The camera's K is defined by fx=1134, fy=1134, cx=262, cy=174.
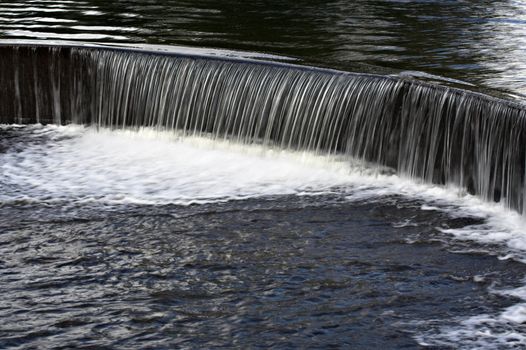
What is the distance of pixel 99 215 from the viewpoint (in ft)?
32.1

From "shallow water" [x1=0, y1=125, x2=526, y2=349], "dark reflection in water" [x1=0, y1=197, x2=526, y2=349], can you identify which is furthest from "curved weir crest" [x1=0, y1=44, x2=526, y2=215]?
"dark reflection in water" [x1=0, y1=197, x2=526, y2=349]

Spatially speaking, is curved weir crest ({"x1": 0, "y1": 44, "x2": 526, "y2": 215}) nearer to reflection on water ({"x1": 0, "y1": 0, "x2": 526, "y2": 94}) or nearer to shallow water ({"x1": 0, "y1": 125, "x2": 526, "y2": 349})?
shallow water ({"x1": 0, "y1": 125, "x2": 526, "y2": 349})

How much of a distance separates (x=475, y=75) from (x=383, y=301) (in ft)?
16.9

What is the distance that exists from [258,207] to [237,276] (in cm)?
183

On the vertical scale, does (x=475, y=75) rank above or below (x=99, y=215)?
above

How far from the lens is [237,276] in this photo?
816 cm

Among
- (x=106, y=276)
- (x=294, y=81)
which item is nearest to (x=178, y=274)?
(x=106, y=276)

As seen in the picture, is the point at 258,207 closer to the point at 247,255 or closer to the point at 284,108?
the point at 247,255

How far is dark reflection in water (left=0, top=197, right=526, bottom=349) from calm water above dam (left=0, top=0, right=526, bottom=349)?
20 mm

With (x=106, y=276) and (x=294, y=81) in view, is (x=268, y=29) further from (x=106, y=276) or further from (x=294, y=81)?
(x=106, y=276)

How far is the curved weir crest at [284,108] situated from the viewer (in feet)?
33.3

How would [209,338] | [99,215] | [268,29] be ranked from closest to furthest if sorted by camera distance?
[209,338] → [99,215] → [268,29]

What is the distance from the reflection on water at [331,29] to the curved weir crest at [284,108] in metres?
0.94

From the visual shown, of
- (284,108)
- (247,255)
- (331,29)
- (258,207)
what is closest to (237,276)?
(247,255)
